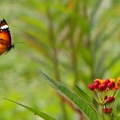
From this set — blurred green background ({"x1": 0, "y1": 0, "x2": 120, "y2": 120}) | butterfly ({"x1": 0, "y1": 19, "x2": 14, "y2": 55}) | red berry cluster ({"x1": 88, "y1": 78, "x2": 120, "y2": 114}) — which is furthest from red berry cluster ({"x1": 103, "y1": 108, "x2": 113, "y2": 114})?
blurred green background ({"x1": 0, "y1": 0, "x2": 120, "y2": 120})

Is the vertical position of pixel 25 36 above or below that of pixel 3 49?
above

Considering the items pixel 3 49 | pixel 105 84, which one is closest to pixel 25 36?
pixel 3 49

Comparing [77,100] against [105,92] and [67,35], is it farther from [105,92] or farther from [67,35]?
[67,35]

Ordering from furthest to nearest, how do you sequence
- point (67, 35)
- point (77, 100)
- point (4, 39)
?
point (67, 35) < point (4, 39) < point (77, 100)

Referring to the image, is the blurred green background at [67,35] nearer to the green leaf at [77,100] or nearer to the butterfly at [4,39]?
the butterfly at [4,39]

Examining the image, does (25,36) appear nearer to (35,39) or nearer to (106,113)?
(35,39)

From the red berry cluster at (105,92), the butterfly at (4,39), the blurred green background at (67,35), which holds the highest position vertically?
the blurred green background at (67,35)

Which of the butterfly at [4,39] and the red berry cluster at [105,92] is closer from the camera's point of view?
the red berry cluster at [105,92]

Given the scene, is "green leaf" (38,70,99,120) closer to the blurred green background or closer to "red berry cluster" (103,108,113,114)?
"red berry cluster" (103,108,113,114)

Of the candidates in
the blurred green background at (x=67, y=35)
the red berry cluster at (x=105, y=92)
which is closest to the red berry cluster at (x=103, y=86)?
the red berry cluster at (x=105, y=92)

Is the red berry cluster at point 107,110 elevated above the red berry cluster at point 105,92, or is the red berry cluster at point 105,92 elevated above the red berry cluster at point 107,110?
the red berry cluster at point 105,92

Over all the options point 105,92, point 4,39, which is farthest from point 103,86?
point 4,39
